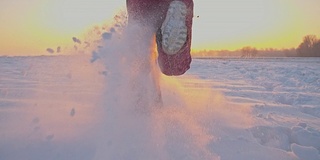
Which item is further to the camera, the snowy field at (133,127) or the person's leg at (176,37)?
the person's leg at (176,37)

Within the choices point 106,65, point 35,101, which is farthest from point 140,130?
point 35,101

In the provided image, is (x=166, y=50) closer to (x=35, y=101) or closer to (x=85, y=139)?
(x=85, y=139)

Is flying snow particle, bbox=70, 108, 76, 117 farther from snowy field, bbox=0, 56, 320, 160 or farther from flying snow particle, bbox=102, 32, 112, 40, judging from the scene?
flying snow particle, bbox=102, 32, 112, 40

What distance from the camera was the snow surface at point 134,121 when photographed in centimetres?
149

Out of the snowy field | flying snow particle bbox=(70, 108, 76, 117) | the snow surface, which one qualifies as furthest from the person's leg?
flying snow particle bbox=(70, 108, 76, 117)

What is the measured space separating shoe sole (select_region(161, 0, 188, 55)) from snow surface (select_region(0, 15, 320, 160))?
324mm

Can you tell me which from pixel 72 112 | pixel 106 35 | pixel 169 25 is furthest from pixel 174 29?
pixel 72 112

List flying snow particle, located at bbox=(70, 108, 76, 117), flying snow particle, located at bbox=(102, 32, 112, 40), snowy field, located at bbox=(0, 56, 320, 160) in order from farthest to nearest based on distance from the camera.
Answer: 1. flying snow particle, located at bbox=(102, 32, 112, 40)
2. flying snow particle, located at bbox=(70, 108, 76, 117)
3. snowy field, located at bbox=(0, 56, 320, 160)

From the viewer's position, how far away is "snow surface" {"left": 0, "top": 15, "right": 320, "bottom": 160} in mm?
1492

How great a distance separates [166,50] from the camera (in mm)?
2055

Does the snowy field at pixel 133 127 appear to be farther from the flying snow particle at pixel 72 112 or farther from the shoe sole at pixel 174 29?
the shoe sole at pixel 174 29

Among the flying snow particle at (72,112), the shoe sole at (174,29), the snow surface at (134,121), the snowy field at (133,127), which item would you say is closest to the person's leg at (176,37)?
the shoe sole at (174,29)

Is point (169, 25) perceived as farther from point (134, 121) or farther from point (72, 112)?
point (72, 112)

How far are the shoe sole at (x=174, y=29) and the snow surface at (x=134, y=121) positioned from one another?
0.32 metres
